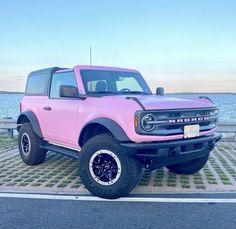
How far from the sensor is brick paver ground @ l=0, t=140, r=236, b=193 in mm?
4746

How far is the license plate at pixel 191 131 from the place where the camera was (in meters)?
4.30

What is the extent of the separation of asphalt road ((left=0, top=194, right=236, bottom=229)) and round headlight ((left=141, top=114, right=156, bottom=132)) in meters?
1.02

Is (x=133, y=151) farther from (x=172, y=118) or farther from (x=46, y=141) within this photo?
(x=46, y=141)

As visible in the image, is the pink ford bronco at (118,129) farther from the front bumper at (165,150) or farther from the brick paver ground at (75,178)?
the brick paver ground at (75,178)

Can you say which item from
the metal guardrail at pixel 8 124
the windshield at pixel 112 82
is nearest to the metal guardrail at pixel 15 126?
the metal guardrail at pixel 8 124

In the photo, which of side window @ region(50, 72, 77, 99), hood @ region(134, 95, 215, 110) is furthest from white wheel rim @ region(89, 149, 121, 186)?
side window @ region(50, 72, 77, 99)

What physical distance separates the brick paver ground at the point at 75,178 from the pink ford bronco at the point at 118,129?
1.12 ft

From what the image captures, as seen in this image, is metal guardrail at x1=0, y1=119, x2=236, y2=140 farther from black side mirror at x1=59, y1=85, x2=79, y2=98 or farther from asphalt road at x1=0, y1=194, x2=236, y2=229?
black side mirror at x1=59, y1=85, x2=79, y2=98

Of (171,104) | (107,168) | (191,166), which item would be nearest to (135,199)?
(107,168)

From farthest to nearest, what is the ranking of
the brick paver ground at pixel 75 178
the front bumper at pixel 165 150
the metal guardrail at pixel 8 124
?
the metal guardrail at pixel 8 124
the brick paver ground at pixel 75 178
the front bumper at pixel 165 150

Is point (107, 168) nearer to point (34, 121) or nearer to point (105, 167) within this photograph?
point (105, 167)

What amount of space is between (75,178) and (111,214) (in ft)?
5.70

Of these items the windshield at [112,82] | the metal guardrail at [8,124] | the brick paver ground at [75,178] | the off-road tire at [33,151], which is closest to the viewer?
the brick paver ground at [75,178]

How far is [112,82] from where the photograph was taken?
5.64m
